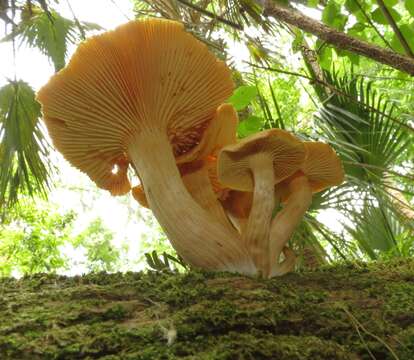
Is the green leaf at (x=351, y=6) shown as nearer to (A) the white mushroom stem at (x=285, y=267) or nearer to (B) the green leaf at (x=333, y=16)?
(B) the green leaf at (x=333, y=16)

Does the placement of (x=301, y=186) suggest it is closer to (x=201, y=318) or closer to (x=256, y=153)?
(x=256, y=153)

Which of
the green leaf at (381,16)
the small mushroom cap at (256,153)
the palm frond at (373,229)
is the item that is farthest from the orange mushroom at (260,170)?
the palm frond at (373,229)

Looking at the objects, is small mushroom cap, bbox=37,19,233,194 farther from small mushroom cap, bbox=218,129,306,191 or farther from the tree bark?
the tree bark

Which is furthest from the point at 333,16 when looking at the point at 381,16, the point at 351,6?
the point at 381,16

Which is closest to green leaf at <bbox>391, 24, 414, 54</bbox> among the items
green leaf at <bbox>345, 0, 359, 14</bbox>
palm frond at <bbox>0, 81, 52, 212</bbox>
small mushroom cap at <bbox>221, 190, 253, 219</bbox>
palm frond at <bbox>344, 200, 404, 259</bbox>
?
green leaf at <bbox>345, 0, 359, 14</bbox>

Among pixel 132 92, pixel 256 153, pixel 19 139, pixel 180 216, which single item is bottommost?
pixel 180 216

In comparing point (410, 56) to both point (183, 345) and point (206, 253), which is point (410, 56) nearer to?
point (206, 253)
